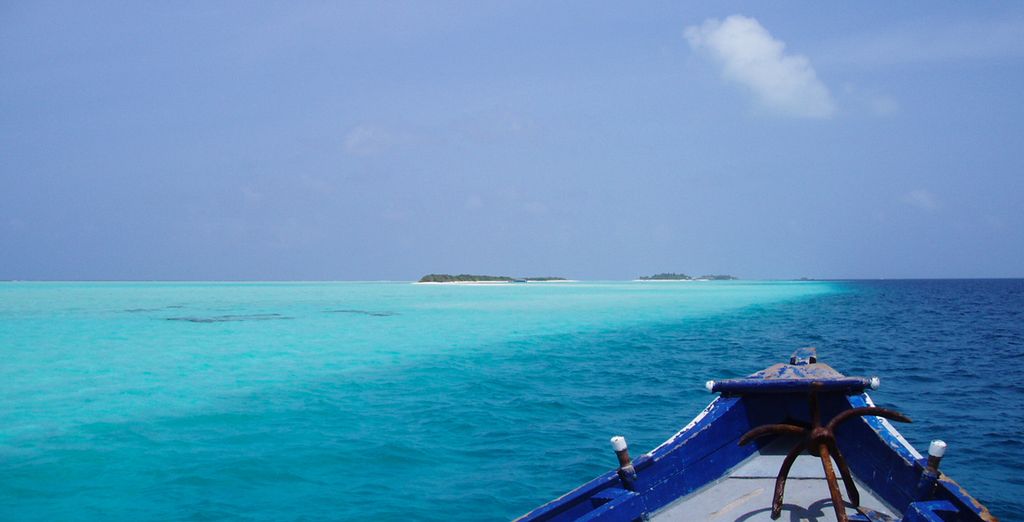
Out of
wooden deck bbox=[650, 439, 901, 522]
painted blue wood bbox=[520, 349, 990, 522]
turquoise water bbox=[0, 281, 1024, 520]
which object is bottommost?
turquoise water bbox=[0, 281, 1024, 520]

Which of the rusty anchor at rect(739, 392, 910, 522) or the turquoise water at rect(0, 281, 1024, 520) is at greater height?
the rusty anchor at rect(739, 392, 910, 522)

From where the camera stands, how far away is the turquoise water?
26.0ft

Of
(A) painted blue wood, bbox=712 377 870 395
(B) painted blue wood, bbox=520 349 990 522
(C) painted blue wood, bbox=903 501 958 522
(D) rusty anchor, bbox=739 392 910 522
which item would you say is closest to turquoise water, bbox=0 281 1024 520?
(B) painted blue wood, bbox=520 349 990 522

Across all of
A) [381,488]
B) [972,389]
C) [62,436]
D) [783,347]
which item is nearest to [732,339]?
[783,347]

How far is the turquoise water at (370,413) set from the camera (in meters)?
7.91

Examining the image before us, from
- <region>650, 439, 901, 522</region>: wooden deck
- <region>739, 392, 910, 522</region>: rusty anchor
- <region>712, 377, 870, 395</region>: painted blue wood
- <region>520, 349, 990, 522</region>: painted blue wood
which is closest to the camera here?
<region>739, 392, 910, 522</region>: rusty anchor

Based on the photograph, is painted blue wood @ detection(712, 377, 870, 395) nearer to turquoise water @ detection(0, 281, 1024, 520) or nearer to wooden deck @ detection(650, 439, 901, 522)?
wooden deck @ detection(650, 439, 901, 522)

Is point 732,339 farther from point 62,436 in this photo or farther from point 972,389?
point 62,436

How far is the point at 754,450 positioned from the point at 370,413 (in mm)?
7692

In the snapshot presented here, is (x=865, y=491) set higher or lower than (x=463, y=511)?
higher

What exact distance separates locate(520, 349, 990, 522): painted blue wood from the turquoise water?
2.68 metres

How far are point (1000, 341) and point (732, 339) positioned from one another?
9.11 m

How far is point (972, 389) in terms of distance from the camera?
46.6 feet

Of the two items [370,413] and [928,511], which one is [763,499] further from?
[370,413]
